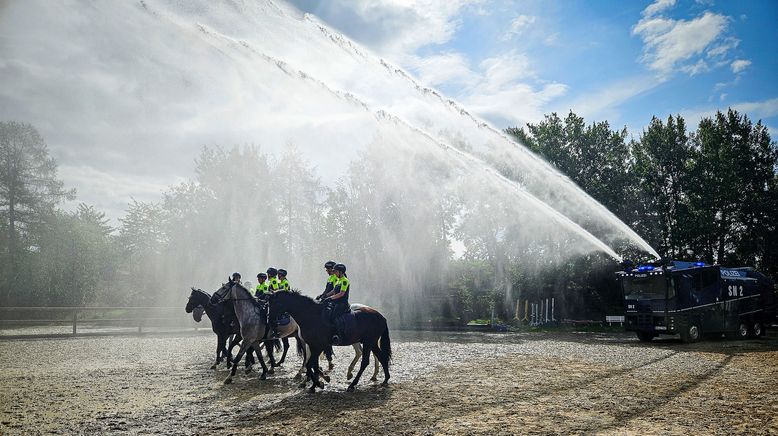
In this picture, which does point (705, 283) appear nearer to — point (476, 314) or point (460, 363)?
point (460, 363)

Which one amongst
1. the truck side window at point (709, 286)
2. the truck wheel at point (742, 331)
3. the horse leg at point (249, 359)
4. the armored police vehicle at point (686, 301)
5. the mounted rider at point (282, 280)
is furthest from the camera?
the truck wheel at point (742, 331)

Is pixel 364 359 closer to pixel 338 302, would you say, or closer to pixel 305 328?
pixel 338 302

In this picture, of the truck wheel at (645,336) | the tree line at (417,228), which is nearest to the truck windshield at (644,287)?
the truck wheel at (645,336)

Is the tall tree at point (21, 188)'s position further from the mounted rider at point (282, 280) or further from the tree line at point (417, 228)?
the mounted rider at point (282, 280)

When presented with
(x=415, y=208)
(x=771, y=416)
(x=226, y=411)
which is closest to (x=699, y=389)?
(x=771, y=416)

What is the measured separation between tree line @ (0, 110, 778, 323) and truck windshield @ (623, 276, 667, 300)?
49.6 ft

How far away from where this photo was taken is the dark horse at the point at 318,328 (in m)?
12.4

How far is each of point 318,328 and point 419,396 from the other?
308 centimetres

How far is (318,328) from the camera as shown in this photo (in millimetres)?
12562

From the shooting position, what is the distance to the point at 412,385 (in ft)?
41.5

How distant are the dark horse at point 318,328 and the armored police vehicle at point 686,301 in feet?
56.9

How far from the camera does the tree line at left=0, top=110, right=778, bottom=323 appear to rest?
4147cm

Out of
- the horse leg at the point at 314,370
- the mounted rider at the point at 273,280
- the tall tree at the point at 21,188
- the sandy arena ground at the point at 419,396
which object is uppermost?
the tall tree at the point at 21,188

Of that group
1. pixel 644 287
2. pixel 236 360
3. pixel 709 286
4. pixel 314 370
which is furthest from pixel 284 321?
pixel 709 286
